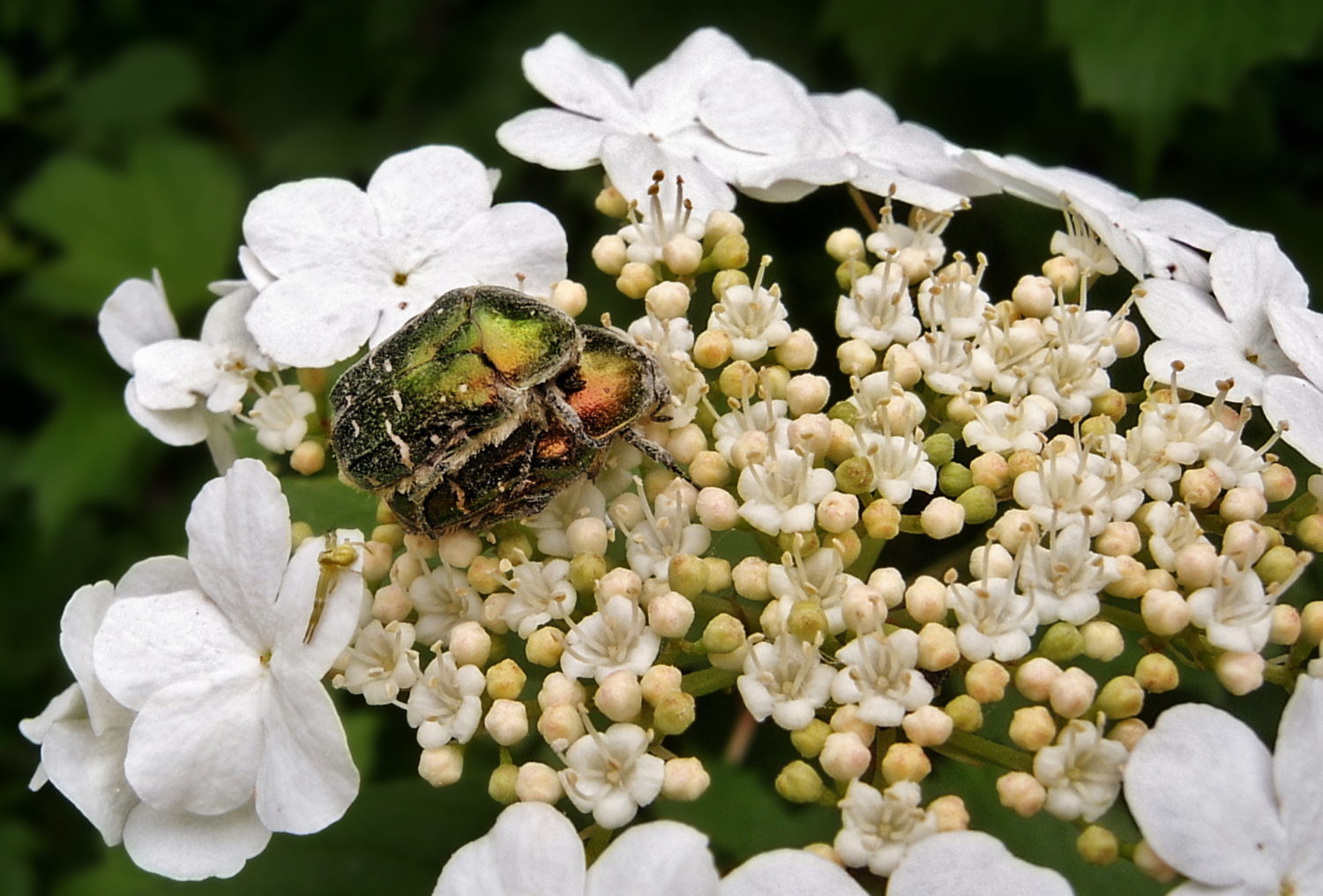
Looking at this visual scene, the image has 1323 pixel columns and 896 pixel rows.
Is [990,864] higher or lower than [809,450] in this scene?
lower

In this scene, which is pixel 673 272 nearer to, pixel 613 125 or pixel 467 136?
pixel 613 125

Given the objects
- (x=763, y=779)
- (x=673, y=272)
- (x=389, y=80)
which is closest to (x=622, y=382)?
(x=673, y=272)

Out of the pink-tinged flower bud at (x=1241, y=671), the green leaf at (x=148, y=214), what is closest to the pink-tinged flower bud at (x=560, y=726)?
the pink-tinged flower bud at (x=1241, y=671)

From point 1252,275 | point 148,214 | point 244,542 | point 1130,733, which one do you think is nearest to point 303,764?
point 244,542

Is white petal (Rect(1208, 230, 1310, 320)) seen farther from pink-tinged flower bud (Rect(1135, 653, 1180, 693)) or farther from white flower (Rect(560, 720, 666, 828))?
white flower (Rect(560, 720, 666, 828))

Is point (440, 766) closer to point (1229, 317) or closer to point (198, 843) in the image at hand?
point (198, 843)

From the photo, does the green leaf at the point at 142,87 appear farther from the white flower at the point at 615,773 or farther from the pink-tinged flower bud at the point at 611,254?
the white flower at the point at 615,773
